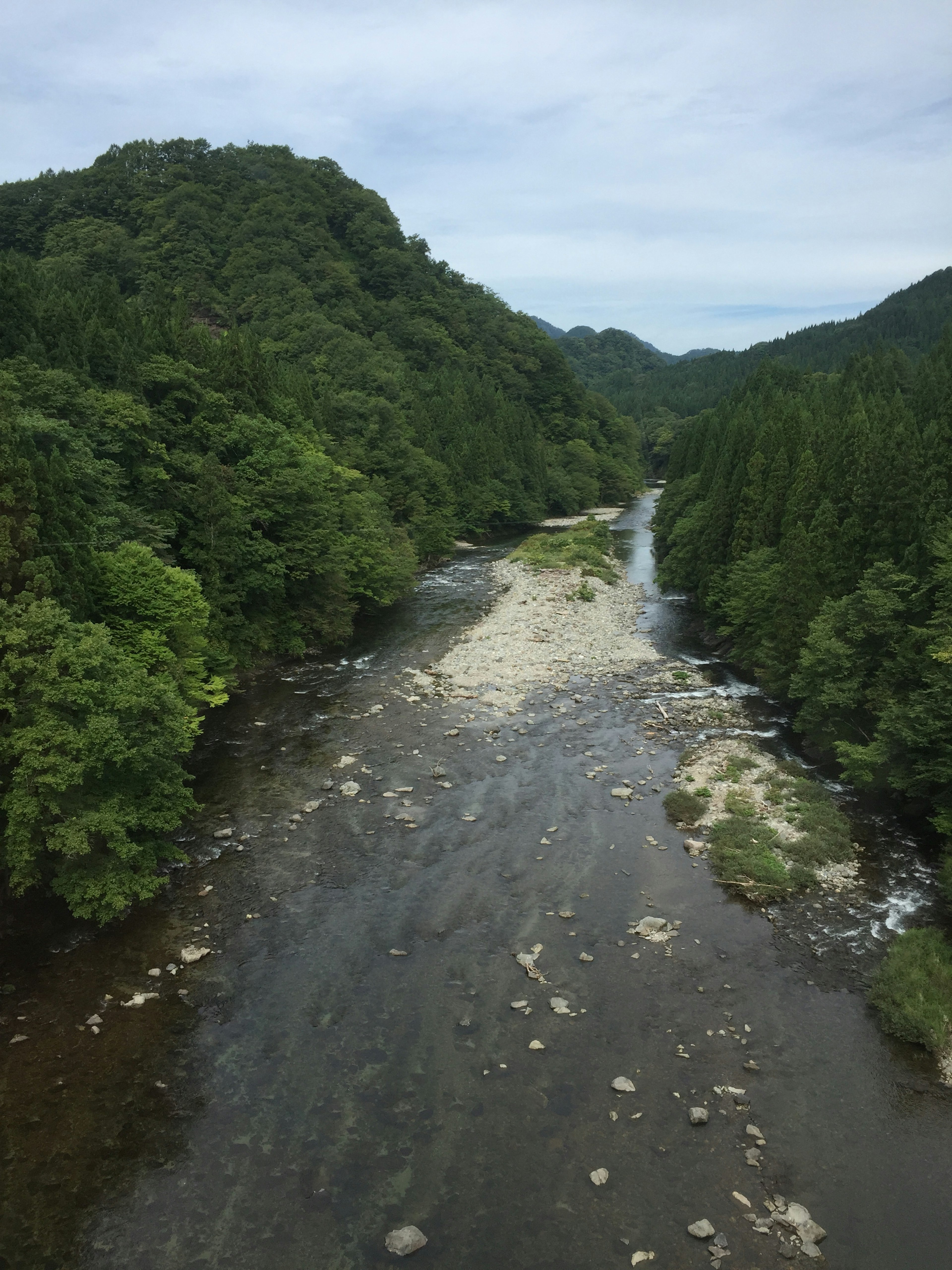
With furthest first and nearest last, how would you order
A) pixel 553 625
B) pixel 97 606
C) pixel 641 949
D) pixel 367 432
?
1. pixel 367 432
2. pixel 553 625
3. pixel 97 606
4. pixel 641 949

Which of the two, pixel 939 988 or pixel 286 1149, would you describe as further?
pixel 939 988

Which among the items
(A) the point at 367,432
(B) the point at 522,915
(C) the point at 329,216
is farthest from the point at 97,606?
(C) the point at 329,216

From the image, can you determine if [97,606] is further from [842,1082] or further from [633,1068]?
[842,1082]

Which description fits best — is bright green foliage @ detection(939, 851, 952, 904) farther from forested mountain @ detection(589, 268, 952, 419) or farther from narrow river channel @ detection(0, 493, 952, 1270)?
forested mountain @ detection(589, 268, 952, 419)

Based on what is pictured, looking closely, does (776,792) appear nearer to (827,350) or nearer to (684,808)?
(684,808)

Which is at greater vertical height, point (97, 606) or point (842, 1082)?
point (97, 606)

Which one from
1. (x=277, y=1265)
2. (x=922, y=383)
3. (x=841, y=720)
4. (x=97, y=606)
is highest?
(x=922, y=383)

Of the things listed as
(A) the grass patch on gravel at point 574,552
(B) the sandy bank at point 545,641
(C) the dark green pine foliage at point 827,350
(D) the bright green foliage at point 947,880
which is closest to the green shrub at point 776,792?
(D) the bright green foliage at point 947,880

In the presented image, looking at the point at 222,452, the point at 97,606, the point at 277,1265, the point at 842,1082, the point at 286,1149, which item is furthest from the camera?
the point at 222,452

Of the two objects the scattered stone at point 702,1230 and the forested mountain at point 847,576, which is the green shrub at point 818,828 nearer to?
the forested mountain at point 847,576
